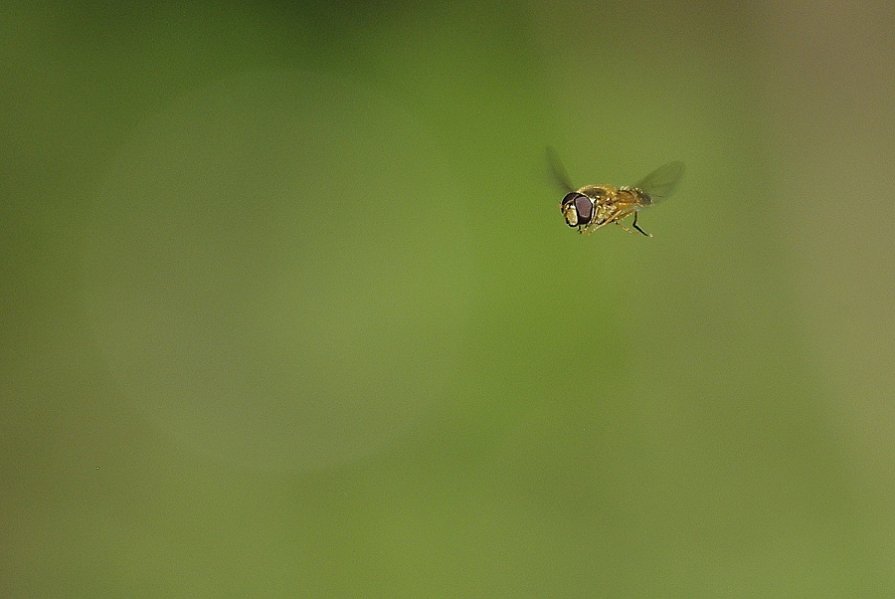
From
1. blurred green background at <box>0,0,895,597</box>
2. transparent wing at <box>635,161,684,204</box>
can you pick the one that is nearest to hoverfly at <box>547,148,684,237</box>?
transparent wing at <box>635,161,684,204</box>

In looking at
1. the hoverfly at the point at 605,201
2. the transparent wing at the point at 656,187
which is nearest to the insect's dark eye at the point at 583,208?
the hoverfly at the point at 605,201

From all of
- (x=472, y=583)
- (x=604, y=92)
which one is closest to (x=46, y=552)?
(x=472, y=583)

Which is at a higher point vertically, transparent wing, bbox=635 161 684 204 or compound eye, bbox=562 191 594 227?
transparent wing, bbox=635 161 684 204

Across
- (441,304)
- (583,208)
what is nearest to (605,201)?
(583,208)

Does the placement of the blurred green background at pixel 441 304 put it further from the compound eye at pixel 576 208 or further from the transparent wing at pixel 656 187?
the compound eye at pixel 576 208

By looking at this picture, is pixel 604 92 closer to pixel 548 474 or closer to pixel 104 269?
pixel 548 474

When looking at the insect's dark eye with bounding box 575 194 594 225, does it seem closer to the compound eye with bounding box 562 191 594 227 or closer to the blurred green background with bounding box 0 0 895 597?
the compound eye with bounding box 562 191 594 227
